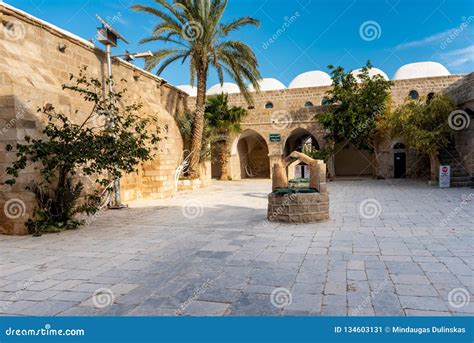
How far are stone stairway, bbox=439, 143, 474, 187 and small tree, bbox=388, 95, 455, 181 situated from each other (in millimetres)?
530

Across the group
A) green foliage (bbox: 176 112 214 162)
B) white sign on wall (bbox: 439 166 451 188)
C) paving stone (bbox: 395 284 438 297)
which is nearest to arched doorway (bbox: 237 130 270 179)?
green foliage (bbox: 176 112 214 162)

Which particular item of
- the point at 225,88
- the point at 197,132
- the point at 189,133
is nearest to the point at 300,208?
the point at 197,132

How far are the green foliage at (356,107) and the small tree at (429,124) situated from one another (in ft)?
6.72

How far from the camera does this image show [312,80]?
2664 centimetres

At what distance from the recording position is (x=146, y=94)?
39.7ft

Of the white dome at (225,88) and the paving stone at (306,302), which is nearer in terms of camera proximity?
the paving stone at (306,302)

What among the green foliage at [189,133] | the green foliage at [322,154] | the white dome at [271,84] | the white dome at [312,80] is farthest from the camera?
the white dome at [271,84]

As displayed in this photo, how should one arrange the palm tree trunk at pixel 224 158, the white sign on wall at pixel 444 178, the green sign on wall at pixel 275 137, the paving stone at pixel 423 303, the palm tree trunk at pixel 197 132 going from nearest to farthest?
the paving stone at pixel 423 303
the white sign on wall at pixel 444 178
the palm tree trunk at pixel 197 132
the green sign on wall at pixel 275 137
the palm tree trunk at pixel 224 158

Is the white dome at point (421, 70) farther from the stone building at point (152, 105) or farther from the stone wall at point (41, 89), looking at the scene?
the stone wall at point (41, 89)

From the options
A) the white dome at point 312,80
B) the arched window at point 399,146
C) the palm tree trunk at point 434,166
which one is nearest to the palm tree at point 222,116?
the arched window at point 399,146

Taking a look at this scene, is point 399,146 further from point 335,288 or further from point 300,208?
point 335,288

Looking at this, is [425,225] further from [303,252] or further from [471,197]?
[471,197]

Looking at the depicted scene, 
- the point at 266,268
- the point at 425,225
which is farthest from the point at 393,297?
the point at 425,225

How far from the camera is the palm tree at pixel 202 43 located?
1208 cm
